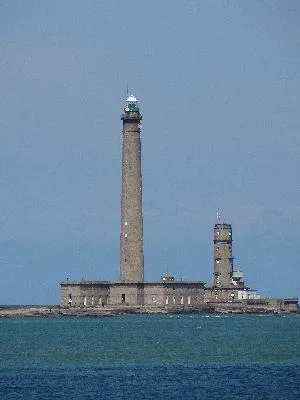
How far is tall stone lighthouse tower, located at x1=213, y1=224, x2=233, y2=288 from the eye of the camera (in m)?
146

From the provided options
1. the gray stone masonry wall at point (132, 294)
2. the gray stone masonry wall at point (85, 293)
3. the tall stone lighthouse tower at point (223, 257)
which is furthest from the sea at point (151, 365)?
the tall stone lighthouse tower at point (223, 257)

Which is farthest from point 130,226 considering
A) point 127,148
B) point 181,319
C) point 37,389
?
point 37,389

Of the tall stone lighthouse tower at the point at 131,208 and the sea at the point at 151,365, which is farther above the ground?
the tall stone lighthouse tower at the point at 131,208

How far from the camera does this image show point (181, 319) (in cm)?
13838

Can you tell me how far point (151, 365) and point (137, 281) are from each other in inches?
2628

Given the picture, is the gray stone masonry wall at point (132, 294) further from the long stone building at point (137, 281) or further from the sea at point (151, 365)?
the sea at point (151, 365)

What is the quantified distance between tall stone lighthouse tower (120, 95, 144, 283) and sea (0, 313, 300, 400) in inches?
857

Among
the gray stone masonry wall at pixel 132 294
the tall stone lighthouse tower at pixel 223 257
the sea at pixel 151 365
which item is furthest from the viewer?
the tall stone lighthouse tower at pixel 223 257

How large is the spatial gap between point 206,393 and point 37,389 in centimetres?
586

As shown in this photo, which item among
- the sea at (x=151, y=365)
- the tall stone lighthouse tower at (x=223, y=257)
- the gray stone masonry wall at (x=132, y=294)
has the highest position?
the tall stone lighthouse tower at (x=223, y=257)

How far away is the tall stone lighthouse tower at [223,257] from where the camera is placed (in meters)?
146

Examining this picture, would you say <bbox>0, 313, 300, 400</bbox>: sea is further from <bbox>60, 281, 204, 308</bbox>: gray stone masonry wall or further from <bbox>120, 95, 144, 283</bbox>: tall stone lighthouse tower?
<bbox>60, 281, 204, 308</bbox>: gray stone masonry wall

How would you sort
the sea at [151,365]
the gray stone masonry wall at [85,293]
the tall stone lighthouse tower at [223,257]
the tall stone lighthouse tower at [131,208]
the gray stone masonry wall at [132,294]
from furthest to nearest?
the tall stone lighthouse tower at [223,257], the gray stone masonry wall at [85,293], the gray stone masonry wall at [132,294], the tall stone lighthouse tower at [131,208], the sea at [151,365]

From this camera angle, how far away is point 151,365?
205ft
